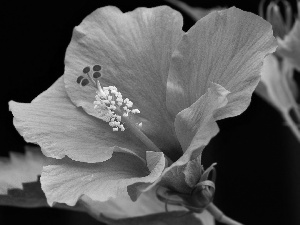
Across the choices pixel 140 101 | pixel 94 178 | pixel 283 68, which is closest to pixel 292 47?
pixel 283 68

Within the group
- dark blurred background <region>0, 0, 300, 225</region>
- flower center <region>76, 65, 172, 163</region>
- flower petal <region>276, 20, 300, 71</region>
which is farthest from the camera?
dark blurred background <region>0, 0, 300, 225</region>

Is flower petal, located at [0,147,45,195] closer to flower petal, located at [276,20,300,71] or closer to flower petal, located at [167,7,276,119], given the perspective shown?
flower petal, located at [167,7,276,119]

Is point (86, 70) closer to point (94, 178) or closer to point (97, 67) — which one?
point (97, 67)

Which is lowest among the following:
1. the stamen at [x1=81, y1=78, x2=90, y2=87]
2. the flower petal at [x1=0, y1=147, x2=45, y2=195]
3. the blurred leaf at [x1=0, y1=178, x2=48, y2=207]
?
the flower petal at [x1=0, y1=147, x2=45, y2=195]

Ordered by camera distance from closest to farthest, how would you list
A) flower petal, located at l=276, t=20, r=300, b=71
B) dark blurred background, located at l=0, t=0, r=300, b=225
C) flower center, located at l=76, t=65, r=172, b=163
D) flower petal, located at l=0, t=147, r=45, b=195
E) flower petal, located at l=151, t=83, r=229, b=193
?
flower petal, located at l=151, t=83, r=229, b=193 < flower center, located at l=76, t=65, r=172, b=163 < flower petal, located at l=0, t=147, r=45, b=195 < flower petal, located at l=276, t=20, r=300, b=71 < dark blurred background, located at l=0, t=0, r=300, b=225

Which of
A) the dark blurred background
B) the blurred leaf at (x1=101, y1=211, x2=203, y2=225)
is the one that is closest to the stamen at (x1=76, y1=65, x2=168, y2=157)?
the blurred leaf at (x1=101, y1=211, x2=203, y2=225)

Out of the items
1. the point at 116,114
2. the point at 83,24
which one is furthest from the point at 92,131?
the point at 83,24
